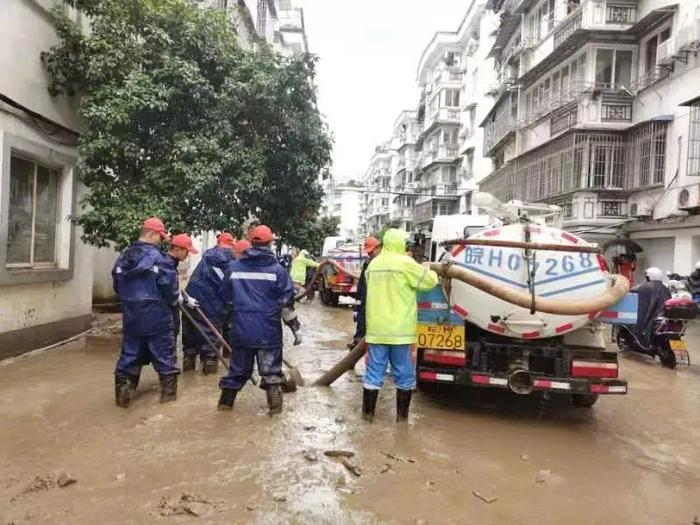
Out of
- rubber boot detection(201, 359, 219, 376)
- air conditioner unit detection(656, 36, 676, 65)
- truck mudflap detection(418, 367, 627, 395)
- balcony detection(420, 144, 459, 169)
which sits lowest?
rubber boot detection(201, 359, 219, 376)

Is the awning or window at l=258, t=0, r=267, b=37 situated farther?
window at l=258, t=0, r=267, b=37

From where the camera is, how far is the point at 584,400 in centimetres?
667

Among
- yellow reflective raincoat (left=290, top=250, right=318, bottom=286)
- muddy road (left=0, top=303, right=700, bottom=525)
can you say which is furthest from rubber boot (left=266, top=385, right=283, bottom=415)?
yellow reflective raincoat (left=290, top=250, right=318, bottom=286)

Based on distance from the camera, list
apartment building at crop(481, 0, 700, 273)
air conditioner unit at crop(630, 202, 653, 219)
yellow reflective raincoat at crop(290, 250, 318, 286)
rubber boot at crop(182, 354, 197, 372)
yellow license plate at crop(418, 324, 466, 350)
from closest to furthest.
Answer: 1. yellow license plate at crop(418, 324, 466, 350)
2. rubber boot at crop(182, 354, 197, 372)
3. yellow reflective raincoat at crop(290, 250, 318, 286)
4. apartment building at crop(481, 0, 700, 273)
5. air conditioner unit at crop(630, 202, 653, 219)

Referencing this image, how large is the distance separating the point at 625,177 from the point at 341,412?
15946mm

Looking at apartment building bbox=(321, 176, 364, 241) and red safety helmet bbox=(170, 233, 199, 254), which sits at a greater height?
apartment building bbox=(321, 176, 364, 241)

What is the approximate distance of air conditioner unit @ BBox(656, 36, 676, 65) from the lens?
16948 mm

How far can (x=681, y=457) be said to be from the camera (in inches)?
207

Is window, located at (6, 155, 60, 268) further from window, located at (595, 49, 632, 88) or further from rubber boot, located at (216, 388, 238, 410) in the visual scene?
window, located at (595, 49, 632, 88)

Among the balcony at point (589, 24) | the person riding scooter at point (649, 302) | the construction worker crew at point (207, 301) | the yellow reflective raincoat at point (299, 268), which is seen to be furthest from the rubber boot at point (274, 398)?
the balcony at point (589, 24)

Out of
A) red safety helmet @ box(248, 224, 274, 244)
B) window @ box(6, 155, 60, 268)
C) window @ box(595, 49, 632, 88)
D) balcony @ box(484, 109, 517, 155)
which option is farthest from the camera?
balcony @ box(484, 109, 517, 155)

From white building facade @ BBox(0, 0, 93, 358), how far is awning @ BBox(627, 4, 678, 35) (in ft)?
50.0

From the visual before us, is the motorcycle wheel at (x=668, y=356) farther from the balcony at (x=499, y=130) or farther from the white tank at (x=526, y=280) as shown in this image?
the balcony at (x=499, y=130)

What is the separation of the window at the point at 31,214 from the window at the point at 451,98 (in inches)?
1786
